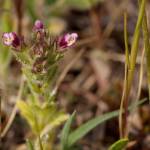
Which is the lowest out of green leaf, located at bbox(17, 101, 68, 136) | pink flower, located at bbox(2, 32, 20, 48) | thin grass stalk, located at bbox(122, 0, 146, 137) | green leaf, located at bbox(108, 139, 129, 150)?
green leaf, located at bbox(108, 139, 129, 150)

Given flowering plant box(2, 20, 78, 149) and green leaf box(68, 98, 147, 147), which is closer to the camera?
flowering plant box(2, 20, 78, 149)

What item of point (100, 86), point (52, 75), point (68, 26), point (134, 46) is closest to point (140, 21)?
point (134, 46)

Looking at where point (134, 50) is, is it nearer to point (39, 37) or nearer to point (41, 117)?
point (39, 37)

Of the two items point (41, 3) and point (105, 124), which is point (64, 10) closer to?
point (41, 3)

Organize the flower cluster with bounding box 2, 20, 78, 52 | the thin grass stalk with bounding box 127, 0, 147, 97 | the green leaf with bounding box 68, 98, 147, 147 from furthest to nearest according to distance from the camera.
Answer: the green leaf with bounding box 68, 98, 147, 147 → the flower cluster with bounding box 2, 20, 78, 52 → the thin grass stalk with bounding box 127, 0, 147, 97

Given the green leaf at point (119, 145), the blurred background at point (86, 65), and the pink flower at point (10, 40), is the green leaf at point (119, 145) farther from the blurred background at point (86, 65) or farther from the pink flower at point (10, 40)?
the pink flower at point (10, 40)

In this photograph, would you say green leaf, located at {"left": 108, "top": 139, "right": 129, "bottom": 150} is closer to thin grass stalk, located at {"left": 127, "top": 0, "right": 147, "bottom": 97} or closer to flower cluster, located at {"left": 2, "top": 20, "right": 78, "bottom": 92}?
thin grass stalk, located at {"left": 127, "top": 0, "right": 147, "bottom": 97}

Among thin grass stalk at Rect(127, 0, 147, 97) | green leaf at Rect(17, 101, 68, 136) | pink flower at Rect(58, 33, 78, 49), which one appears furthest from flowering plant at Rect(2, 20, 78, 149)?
thin grass stalk at Rect(127, 0, 147, 97)

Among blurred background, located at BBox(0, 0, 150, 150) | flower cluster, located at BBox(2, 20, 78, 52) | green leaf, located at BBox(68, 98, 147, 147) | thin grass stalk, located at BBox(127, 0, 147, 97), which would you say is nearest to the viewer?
thin grass stalk, located at BBox(127, 0, 147, 97)

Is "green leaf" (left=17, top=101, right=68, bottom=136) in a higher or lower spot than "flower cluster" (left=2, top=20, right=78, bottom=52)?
lower

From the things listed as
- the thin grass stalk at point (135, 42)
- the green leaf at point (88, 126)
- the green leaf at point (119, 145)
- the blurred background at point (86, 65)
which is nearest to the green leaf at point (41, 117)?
the green leaf at point (88, 126)
